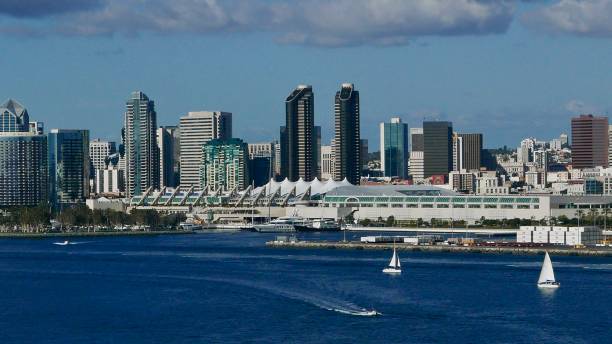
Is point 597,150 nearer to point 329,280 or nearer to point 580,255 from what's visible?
point 580,255

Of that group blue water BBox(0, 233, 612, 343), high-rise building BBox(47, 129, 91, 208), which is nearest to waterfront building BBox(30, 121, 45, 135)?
high-rise building BBox(47, 129, 91, 208)

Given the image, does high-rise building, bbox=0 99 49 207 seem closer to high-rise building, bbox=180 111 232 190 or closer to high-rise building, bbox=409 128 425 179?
high-rise building, bbox=180 111 232 190

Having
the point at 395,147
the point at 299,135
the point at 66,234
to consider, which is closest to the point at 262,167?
the point at 299,135

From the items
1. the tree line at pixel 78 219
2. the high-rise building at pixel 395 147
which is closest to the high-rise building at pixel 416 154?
the high-rise building at pixel 395 147

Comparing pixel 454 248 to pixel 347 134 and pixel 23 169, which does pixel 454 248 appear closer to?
pixel 23 169

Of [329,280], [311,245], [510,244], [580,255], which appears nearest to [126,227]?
[311,245]

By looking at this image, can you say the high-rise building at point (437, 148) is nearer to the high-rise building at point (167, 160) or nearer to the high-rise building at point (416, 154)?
the high-rise building at point (416, 154)

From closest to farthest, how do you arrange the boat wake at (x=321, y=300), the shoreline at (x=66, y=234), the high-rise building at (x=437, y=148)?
the boat wake at (x=321, y=300) < the shoreline at (x=66, y=234) < the high-rise building at (x=437, y=148)
